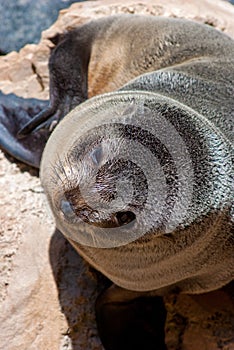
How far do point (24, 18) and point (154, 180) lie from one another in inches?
118

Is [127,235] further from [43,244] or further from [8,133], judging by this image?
[8,133]

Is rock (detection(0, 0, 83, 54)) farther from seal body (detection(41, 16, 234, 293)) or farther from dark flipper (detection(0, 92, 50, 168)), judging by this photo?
seal body (detection(41, 16, 234, 293))

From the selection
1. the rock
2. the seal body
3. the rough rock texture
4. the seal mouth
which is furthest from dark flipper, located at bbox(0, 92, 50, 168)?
the rock

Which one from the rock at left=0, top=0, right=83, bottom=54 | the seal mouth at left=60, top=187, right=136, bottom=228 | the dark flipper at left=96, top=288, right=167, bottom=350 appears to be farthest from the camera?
the rock at left=0, top=0, right=83, bottom=54

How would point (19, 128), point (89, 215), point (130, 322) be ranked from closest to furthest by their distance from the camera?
1. point (89, 215)
2. point (130, 322)
3. point (19, 128)

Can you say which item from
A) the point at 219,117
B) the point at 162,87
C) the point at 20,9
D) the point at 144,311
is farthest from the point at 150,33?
the point at 20,9

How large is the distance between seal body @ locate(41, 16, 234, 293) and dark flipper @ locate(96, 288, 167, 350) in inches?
8.1

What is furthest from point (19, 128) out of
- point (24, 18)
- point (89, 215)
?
point (24, 18)

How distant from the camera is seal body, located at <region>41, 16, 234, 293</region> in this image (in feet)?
6.38

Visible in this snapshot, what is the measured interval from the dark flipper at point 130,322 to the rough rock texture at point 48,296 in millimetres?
59

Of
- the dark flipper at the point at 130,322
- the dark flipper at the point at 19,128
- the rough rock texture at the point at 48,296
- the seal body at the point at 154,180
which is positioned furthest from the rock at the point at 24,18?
the dark flipper at the point at 130,322

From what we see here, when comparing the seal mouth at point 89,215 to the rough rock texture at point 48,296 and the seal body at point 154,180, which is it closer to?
the seal body at point 154,180

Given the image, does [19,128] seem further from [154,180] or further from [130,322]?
[154,180]

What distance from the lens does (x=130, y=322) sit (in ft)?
8.52
